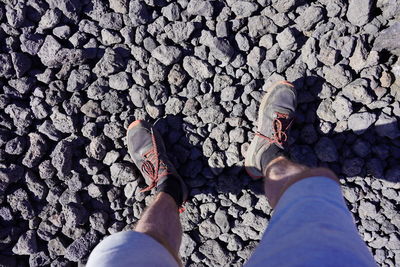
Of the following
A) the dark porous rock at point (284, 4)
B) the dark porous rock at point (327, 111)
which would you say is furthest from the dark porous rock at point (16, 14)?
the dark porous rock at point (327, 111)

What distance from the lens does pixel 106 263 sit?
1131 mm

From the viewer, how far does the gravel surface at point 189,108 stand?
6.16ft

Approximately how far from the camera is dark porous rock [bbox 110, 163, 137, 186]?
1912mm

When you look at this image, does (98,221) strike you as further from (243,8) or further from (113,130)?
(243,8)

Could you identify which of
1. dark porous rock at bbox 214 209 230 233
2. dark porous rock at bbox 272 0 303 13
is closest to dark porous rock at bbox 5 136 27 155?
dark porous rock at bbox 214 209 230 233

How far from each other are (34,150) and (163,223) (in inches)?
35.4

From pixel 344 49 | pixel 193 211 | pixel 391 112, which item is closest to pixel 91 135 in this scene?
pixel 193 211

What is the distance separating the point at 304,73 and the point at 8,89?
1724 mm

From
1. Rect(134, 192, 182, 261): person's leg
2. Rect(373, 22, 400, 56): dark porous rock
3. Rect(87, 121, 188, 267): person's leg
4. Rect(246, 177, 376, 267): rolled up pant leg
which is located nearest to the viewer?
Rect(246, 177, 376, 267): rolled up pant leg

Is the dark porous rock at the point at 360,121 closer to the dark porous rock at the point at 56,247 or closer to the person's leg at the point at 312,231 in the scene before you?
the person's leg at the point at 312,231

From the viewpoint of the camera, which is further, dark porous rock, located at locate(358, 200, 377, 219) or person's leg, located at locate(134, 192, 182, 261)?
dark porous rock, located at locate(358, 200, 377, 219)

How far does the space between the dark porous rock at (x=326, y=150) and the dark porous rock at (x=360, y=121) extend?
6.0 inches

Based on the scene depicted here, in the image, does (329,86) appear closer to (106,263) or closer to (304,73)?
(304,73)

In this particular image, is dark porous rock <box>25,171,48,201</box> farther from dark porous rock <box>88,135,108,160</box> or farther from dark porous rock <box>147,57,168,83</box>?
dark porous rock <box>147,57,168,83</box>
